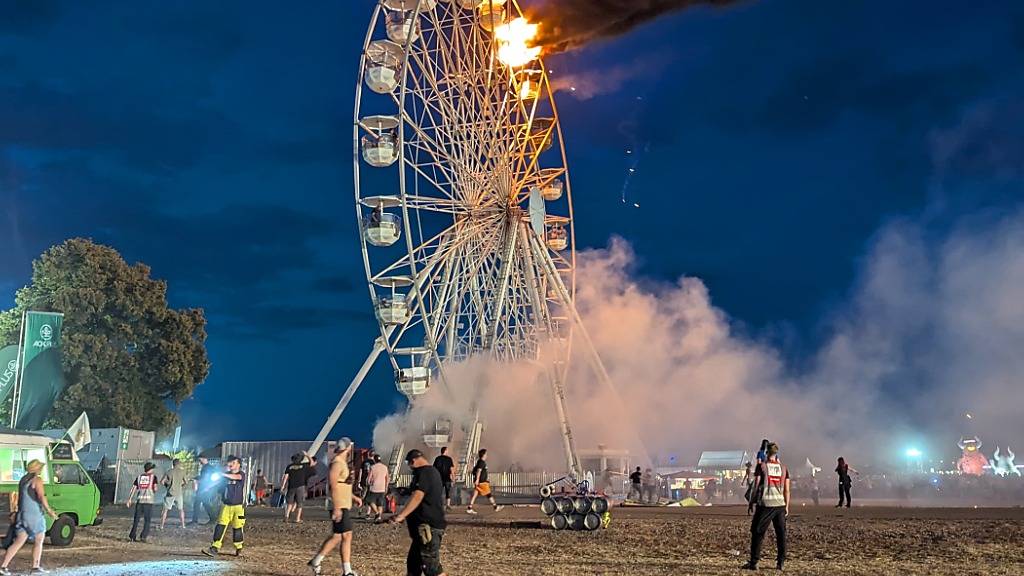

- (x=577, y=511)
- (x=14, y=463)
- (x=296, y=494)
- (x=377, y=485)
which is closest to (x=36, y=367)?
(x=296, y=494)

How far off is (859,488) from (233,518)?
39.2 m

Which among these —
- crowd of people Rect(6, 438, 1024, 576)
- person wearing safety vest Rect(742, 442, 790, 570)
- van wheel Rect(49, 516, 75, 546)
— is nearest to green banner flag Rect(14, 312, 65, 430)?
crowd of people Rect(6, 438, 1024, 576)

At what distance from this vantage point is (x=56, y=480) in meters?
17.4

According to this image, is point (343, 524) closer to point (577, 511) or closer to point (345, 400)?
point (577, 511)

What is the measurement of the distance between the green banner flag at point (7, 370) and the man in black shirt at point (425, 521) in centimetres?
2525

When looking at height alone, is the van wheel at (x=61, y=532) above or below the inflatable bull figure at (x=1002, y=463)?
below

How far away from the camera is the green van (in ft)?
53.9

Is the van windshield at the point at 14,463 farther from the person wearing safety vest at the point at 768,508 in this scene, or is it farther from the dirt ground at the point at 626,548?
the person wearing safety vest at the point at 768,508

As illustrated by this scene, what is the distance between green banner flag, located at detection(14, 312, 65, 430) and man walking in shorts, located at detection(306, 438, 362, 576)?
74.4 feet

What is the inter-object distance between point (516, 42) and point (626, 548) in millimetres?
23087

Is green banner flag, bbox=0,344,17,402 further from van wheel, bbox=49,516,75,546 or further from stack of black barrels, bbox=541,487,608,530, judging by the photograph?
stack of black barrels, bbox=541,487,608,530

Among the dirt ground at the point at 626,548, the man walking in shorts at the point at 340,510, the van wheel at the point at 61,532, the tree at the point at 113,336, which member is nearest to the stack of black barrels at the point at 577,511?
the dirt ground at the point at 626,548

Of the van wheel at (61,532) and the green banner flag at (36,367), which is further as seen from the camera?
the green banner flag at (36,367)

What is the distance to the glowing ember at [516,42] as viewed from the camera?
109 feet
